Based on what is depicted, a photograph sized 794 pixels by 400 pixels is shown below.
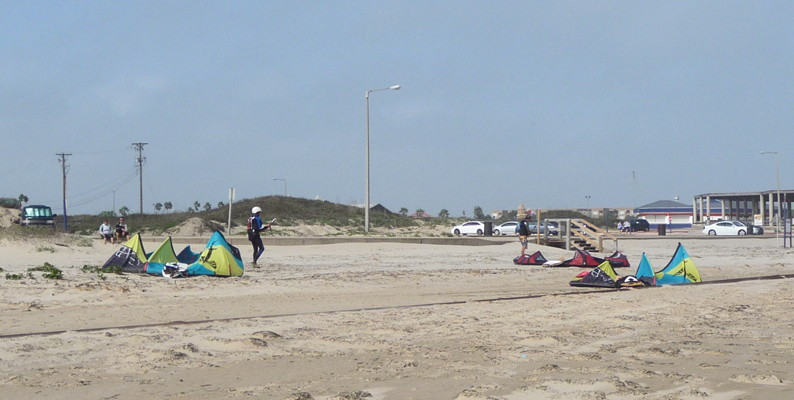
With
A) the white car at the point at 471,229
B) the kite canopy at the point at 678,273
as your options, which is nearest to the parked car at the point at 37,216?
the white car at the point at 471,229

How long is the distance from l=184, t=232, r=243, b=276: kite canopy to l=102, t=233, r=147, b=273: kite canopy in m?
1.05

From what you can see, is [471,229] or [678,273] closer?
[678,273]

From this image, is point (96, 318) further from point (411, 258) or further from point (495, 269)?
point (411, 258)

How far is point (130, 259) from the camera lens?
14.5m

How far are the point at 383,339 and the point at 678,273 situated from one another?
9668 millimetres

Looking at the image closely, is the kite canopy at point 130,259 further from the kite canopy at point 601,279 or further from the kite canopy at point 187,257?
the kite canopy at point 601,279

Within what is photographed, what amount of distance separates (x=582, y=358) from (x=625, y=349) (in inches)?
31.7

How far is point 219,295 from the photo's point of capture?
12031 millimetres

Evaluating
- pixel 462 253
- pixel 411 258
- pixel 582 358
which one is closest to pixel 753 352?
pixel 582 358

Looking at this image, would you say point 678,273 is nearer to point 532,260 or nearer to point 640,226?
point 532,260

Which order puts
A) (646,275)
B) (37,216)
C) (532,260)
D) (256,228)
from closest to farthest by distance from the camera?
(646,275)
(256,228)
(532,260)
(37,216)

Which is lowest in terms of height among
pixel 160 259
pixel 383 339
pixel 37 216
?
pixel 383 339

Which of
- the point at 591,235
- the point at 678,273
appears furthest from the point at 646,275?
the point at 591,235

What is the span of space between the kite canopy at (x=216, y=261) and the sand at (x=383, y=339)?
381mm
